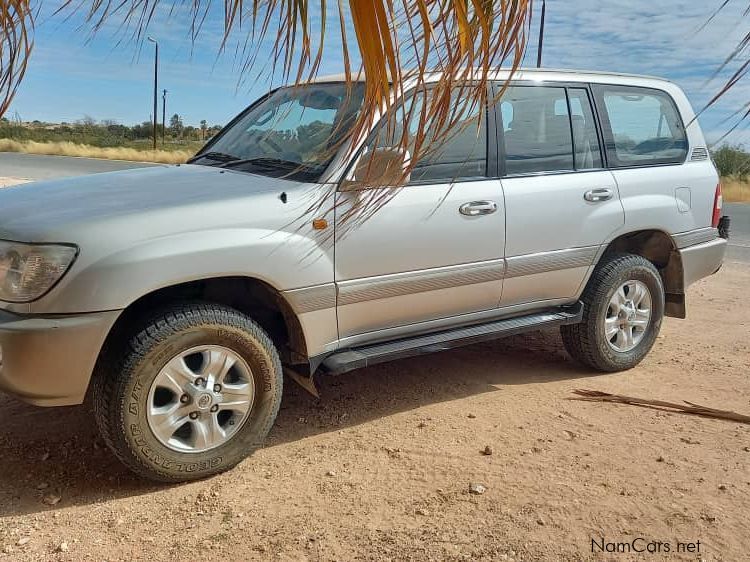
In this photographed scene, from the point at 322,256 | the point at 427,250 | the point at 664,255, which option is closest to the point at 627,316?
the point at 664,255

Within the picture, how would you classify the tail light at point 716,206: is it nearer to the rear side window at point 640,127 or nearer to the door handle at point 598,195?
the rear side window at point 640,127

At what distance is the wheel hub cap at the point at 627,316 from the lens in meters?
4.88

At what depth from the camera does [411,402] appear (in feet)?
14.3

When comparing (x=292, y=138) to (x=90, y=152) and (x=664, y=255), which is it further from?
(x=90, y=152)

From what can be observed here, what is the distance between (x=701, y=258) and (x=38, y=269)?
174 inches

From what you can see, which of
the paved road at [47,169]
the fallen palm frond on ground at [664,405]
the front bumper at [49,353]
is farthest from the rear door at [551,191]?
the paved road at [47,169]

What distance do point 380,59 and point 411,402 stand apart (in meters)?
3.11

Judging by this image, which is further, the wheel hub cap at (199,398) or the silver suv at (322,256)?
the wheel hub cap at (199,398)

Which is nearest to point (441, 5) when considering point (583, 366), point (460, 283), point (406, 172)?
point (406, 172)

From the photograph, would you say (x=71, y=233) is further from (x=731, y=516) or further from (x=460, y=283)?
(x=731, y=516)

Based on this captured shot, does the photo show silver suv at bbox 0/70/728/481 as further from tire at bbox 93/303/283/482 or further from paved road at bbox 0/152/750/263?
paved road at bbox 0/152/750/263

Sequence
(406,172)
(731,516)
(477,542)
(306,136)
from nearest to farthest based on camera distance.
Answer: (406,172)
(477,542)
(731,516)
(306,136)

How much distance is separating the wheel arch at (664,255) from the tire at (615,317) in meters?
0.14

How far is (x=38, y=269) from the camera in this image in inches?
116
